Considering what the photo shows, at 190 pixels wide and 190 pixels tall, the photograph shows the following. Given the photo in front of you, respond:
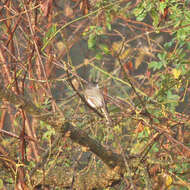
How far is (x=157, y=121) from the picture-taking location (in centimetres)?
230

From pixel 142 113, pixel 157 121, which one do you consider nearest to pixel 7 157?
pixel 142 113

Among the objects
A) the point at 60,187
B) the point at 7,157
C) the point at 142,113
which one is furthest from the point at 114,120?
the point at 7,157

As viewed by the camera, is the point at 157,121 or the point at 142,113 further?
the point at 157,121

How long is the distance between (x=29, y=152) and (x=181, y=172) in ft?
3.96

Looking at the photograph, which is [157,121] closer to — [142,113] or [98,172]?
[142,113]

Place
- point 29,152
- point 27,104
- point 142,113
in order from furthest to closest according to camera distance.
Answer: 1. point 29,152
2. point 142,113
3. point 27,104

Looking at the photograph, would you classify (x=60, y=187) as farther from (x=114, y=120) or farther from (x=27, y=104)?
(x=27, y=104)

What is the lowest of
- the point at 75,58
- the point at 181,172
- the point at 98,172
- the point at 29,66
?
the point at 75,58

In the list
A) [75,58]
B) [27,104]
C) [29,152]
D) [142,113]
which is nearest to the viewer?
[27,104]

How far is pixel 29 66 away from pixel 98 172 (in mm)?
689

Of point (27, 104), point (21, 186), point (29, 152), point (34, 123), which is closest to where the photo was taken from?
point (27, 104)

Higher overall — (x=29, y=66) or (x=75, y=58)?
(x=29, y=66)

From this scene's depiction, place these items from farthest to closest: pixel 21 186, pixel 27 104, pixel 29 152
Result: 1. pixel 29 152
2. pixel 21 186
3. pixel 27 104

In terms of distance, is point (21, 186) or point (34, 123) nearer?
point (21, 186)
